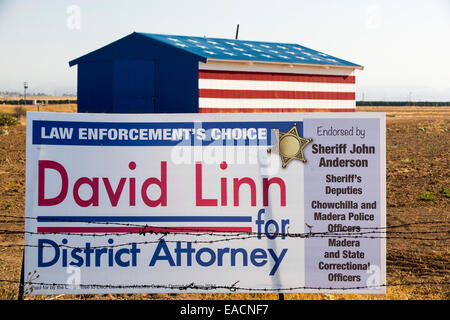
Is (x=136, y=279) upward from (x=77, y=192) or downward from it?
downward

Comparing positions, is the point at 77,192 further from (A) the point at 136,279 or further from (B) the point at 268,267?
(B) the point at 268,267

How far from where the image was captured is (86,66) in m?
17.5

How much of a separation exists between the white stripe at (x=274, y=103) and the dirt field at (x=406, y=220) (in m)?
2.97

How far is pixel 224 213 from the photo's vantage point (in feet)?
20.2

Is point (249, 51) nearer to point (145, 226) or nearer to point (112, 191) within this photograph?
point (112, 191)

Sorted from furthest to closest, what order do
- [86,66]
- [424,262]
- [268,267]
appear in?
[86,66] → [424,262] → [268,267]

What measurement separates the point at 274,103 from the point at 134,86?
374 cm

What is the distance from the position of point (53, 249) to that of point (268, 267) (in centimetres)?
214

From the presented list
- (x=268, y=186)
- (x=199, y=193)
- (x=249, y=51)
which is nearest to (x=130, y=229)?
(x=199, y=193)

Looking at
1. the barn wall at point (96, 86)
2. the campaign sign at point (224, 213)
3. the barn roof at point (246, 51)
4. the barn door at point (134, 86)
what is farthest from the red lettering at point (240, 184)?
the barn wall at point (96, 86)

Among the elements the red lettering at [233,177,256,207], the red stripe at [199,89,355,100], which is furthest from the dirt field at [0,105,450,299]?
the red stripe at [199,89,355,100]

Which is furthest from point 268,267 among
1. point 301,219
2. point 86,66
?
point 86,66

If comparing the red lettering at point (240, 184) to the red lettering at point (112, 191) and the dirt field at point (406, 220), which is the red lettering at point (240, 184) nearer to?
the red lettering at point (112, 191)

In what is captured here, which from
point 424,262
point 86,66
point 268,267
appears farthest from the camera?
point 86,66
